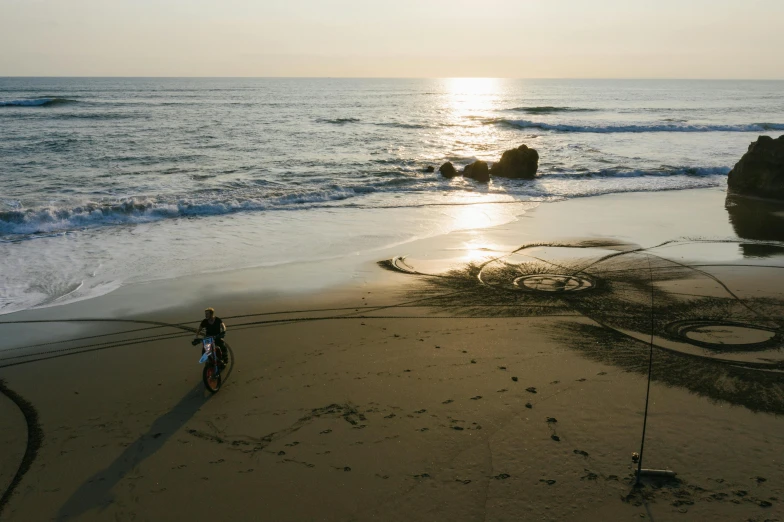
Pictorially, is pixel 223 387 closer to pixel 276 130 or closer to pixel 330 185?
pixel 330 185

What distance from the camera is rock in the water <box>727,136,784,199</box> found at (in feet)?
77.6

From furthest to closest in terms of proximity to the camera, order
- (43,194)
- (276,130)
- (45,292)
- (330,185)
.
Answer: (276,130)
(330,185)
(43,194)
(45,292)

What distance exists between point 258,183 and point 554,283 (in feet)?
58.9

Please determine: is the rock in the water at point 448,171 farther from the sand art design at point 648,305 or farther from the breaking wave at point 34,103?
the breaking wave at point 34,103

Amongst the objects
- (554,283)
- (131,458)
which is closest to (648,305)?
(554,283)

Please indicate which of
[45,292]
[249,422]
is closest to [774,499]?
[249,422]

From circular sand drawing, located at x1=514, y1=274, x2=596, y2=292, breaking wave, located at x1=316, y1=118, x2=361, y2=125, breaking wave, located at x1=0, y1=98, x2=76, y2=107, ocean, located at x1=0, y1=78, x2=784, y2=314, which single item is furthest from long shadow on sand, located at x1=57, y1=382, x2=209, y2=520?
breaking wave, located at x1=0, y1=98, x2=76, y2=107

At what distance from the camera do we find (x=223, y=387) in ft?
27.4

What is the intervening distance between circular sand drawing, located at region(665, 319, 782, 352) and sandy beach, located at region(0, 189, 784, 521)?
0.18 feet

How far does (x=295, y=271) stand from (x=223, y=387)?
19.2 ft

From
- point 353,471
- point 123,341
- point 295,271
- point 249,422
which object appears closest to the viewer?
point 353,471

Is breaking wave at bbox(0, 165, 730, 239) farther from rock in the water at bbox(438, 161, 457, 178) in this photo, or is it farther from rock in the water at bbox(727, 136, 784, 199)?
rock in the water at bbox(727, 136, 784, 199)

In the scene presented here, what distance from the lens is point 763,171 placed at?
956 inches

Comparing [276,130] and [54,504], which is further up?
[276,130]
